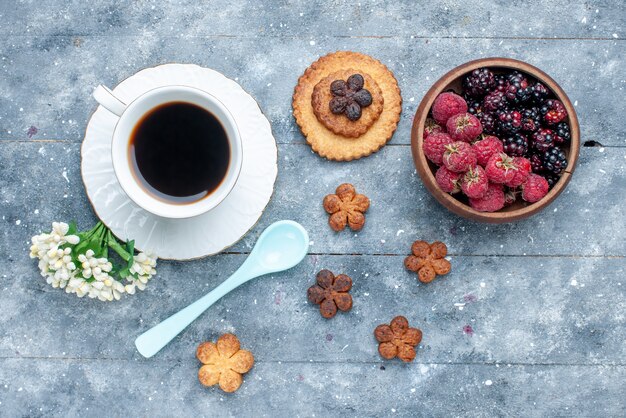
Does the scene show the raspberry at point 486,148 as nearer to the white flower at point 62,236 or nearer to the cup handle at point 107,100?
the cup handle at point 107,100

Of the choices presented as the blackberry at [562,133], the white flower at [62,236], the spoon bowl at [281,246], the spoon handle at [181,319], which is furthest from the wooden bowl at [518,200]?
the white flower at [62,236]

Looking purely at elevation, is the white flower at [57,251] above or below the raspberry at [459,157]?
below

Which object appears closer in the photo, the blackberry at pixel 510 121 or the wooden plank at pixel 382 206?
the blackberry at pixel 510 121

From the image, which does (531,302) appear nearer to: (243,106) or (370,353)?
(370,353)

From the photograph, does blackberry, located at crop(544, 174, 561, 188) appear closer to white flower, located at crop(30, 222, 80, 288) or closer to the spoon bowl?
the spoon bowl

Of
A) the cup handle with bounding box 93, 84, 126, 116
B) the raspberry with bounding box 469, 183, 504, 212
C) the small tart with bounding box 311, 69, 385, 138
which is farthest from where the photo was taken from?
the small tart with bounding box 311, 69, 385, 138

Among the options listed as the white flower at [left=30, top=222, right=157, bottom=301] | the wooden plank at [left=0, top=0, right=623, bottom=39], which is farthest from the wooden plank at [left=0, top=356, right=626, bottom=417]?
the wooden plank at [left=0, top=0, right=623, bottom=39]

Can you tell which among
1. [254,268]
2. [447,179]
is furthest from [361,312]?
[447,179]
